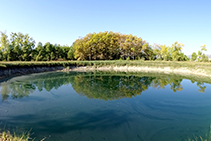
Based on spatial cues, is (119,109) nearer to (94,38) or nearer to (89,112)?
(89,112)

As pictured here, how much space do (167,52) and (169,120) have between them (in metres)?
51.4

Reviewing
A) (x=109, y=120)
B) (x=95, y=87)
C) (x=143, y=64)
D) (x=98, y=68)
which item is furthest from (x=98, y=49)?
(x=109, y=120)

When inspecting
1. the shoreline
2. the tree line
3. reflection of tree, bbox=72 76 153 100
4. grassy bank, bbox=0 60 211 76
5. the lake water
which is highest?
the tree line

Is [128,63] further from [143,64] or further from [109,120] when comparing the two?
[109,120]

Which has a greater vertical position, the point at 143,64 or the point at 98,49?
the point at 98,49

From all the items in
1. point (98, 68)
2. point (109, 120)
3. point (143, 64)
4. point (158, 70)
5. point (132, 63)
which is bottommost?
point (109, 120)

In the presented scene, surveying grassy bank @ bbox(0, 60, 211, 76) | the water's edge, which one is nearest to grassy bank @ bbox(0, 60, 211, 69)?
grassy bank @ bbox(0, 60, 211, 76)

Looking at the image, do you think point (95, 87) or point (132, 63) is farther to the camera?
point (132, 63)

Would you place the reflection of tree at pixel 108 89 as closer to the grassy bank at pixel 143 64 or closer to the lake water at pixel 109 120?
the lake water at pixel 109 120

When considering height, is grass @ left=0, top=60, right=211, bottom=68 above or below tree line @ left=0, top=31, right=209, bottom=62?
below

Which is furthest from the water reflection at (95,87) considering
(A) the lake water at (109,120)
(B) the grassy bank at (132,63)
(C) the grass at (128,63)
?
(C) the grass at (128,63)

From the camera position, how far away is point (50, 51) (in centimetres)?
5166

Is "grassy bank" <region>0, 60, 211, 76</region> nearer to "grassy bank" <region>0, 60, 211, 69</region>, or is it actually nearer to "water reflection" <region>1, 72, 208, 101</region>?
"grassy bank" <region>0, 60, 211, 69</region>

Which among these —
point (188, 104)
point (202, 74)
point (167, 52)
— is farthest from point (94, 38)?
point (188, 104)
